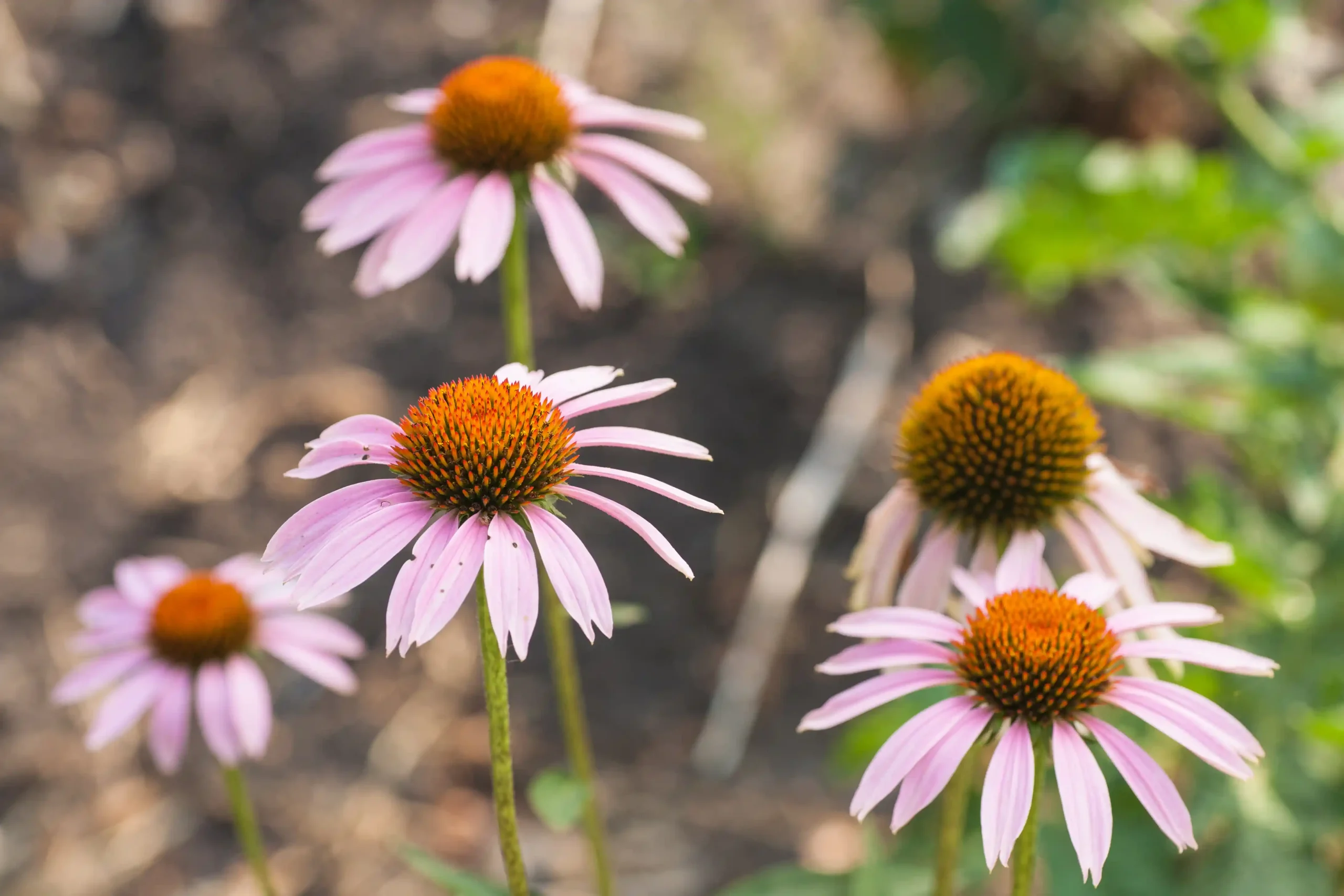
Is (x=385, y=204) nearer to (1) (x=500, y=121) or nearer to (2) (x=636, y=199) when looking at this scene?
(1) (x=500, y=121)

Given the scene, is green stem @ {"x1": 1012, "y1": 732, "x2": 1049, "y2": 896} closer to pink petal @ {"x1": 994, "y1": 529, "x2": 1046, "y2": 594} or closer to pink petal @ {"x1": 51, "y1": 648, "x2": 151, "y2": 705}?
pink petal @ {"x1": 994, "y1": 529, "x2": 1046, "y2": 594}

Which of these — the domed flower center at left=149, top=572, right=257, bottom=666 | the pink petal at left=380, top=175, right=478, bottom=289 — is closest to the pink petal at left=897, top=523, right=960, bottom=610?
the pink petal at left=380, top=175, right=478, bottom=289

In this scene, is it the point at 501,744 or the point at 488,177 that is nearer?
the point at 501,744

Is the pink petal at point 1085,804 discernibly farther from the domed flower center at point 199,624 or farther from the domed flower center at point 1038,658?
the domed flower center at point 199,624

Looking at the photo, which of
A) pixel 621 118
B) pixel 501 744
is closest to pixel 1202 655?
pixel 501 744

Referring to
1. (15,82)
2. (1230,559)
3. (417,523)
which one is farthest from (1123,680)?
(15,82)

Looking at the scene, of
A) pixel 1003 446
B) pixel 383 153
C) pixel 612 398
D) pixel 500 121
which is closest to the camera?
pixel 612 398
